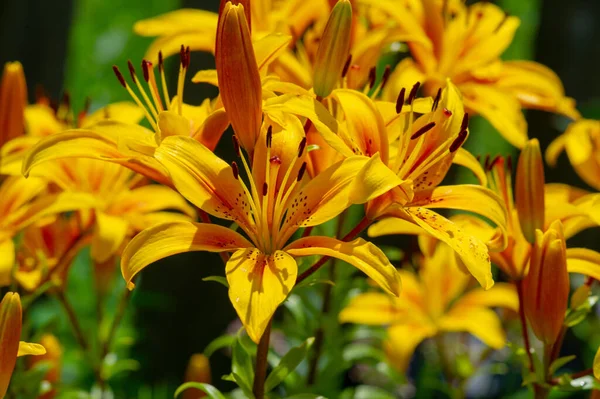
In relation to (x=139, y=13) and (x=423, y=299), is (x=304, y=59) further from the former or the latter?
(x=139, y=13)

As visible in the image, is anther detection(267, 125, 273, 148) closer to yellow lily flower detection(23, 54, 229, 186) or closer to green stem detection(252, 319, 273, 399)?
yellow lily flower detection(23, 54, 229, 186)

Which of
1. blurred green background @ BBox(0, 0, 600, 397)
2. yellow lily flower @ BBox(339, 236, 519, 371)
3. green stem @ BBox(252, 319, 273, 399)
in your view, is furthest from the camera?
blurred green background @ BBox(0, 0, 600, 397)

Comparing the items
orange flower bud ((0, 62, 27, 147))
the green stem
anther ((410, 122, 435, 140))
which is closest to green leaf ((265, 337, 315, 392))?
the green stem

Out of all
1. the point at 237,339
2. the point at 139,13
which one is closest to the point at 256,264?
the point at 237,339

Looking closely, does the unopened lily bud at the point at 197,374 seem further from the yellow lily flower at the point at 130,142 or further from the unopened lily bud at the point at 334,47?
the unopened lily bud at the point at 334,47

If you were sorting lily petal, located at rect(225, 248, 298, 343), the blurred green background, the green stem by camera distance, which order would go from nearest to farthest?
lily petal, located at rect(225, 248, 298, 343)
the green stem
the blurred green background

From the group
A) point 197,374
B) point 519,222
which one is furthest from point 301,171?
point 197,374

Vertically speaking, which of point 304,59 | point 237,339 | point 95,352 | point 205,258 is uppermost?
point 304,59
